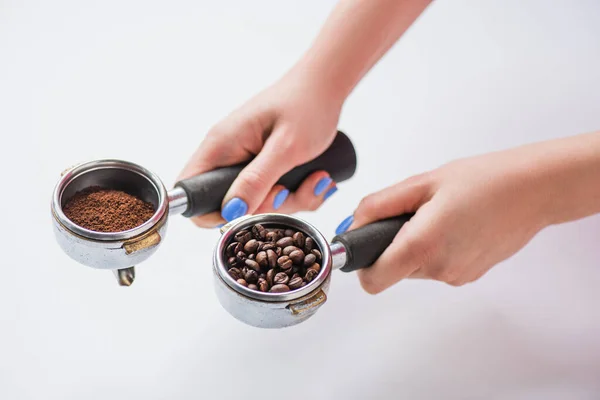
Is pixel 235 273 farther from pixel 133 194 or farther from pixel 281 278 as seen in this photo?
pixel 133 194

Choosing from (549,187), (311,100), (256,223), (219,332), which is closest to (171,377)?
(219,332)

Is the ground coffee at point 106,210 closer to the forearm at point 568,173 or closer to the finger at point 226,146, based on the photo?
the finger at point 226,146

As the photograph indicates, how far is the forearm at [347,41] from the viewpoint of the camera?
1.46 metres

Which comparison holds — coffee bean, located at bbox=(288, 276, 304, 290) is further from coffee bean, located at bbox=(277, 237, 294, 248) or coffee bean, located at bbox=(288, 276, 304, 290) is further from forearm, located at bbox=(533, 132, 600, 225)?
forearm, located at bbox=(533, 132, 600, 225)

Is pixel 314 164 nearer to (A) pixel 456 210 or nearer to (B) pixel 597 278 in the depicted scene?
(A) pixel 456 210

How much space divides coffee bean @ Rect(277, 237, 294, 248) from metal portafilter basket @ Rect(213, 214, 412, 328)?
3cm

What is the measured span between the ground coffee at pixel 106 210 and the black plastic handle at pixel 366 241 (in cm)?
29

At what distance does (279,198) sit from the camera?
1400mm

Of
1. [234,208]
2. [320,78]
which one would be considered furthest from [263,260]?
[320,78]

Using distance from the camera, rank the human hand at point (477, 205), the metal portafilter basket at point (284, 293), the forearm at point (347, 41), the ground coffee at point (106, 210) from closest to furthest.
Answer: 1. the metal portafilter basket at point (284, 293)
2. the ground coffee at point (106, 210)
3. the human hand at point (477, 205)
4. the forearm at point (347, 41)

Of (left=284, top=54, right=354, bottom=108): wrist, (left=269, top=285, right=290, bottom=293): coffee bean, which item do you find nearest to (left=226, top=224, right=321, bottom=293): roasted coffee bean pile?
(left=269, top=285, right=290, bottom=293): coffee bean

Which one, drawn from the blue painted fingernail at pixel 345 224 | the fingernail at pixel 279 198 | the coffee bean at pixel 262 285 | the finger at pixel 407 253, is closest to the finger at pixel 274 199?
the fingernail at pixel 279 198

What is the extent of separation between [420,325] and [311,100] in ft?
1.44

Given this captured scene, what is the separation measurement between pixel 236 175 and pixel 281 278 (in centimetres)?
31
